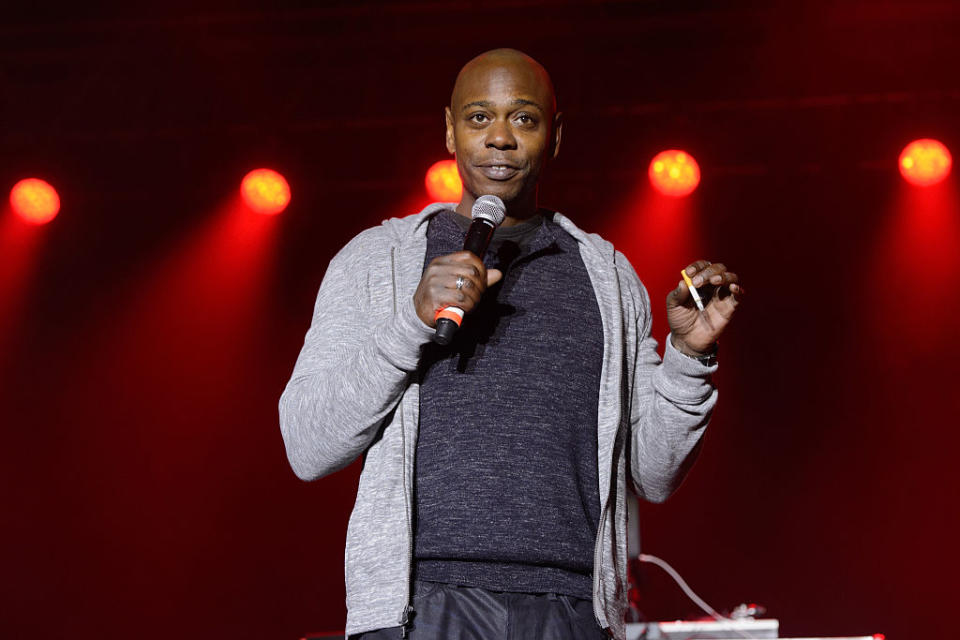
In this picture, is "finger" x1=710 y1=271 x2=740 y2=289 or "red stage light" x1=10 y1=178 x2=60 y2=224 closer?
"finger" x1=710 y1=271 x2=740 y2=289

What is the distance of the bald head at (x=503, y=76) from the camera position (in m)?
1.82

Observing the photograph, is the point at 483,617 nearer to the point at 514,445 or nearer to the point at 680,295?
the point at 514,445

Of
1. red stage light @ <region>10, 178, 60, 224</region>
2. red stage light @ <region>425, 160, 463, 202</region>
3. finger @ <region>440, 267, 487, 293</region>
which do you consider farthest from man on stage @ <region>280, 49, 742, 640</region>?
red stage light @ <region>10, 178, 60, 224</region>

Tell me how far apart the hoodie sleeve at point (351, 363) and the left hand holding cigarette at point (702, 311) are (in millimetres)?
452

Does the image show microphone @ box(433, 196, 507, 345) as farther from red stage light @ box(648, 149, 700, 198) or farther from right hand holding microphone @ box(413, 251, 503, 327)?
red stage light @ box(648, 149, 700, 198)

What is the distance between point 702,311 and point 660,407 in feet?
0.58

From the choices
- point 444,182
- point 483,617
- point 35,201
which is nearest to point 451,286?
point 483,617

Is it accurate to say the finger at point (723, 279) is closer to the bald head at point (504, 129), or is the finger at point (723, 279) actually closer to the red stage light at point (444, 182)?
the bald head at point (504, 129)

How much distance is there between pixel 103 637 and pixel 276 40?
358 cm

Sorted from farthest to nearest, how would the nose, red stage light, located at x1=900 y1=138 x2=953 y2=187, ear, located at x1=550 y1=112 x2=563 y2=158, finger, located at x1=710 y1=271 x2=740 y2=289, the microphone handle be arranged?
1. red stage light, located at x1=900 y1=138 x2=953 y2=187
2. ear, located at x1=550 y1=112 x2=563 y2=158
3. the nose
4. finger, located at x1=710 y1=271 x2=740 y2=289
5. the microphone handle

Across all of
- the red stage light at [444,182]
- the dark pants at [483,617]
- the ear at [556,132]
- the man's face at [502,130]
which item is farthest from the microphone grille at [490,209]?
the red stage light at [444,182]

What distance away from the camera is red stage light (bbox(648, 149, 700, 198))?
5422mm

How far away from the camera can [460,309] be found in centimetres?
135

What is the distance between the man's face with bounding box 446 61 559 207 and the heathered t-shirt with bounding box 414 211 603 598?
195 millimetres
